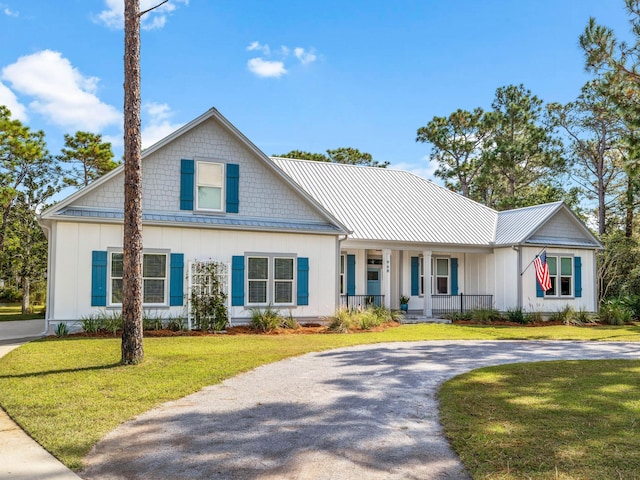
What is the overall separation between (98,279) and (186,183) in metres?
3.74

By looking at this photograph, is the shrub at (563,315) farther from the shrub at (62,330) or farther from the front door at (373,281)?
the shrub at (62,330)

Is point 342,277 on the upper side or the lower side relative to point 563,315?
upper

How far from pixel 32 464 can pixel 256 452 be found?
Answer: 1.95 m

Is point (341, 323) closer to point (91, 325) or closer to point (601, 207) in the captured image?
point (91, 325)

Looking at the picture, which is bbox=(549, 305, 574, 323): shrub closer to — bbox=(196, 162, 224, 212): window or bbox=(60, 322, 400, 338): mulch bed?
bbox=(60, 322, 400, 338): mulch bed

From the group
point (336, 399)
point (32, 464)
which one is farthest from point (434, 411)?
point (32, 464)

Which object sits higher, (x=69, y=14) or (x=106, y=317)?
(x=69, y=14)

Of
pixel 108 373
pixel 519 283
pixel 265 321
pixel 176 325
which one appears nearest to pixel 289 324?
pixel 265 321

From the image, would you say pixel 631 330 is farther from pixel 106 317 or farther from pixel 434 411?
pixel 106 317

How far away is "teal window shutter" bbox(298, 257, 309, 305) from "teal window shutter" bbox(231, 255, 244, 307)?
1.87 m

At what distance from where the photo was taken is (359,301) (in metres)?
20.3

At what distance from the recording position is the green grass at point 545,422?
4598 mm

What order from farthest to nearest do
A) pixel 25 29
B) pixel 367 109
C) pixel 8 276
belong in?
pixel 8 276 < pixel 367 109 < pixel 25 29

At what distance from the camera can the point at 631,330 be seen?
740 inches
